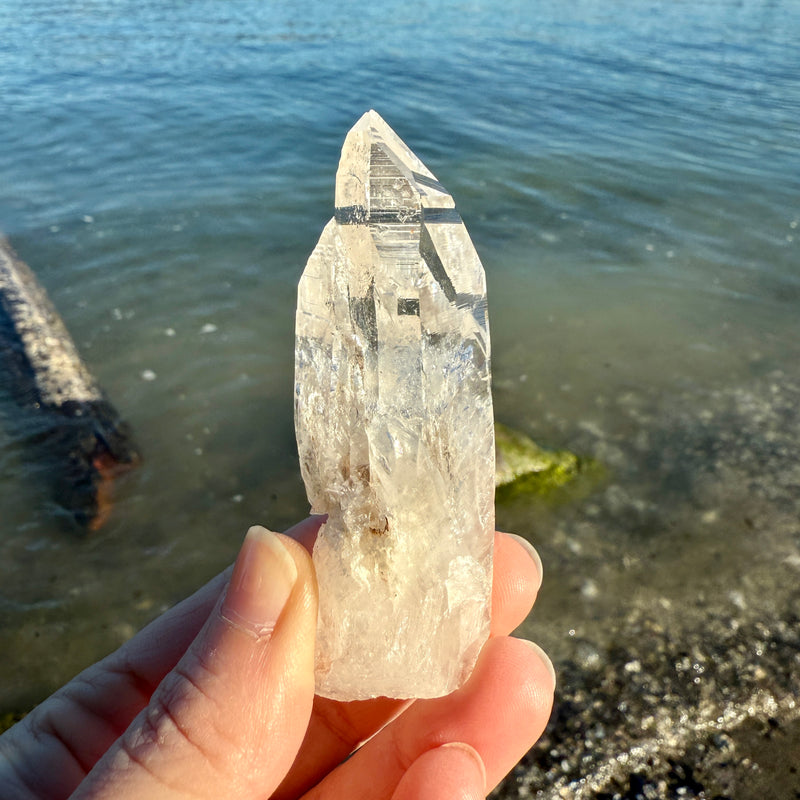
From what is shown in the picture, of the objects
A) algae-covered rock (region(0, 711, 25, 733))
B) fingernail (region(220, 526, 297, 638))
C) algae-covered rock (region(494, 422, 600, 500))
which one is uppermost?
fingernail (region(220, 526, 297, 638))

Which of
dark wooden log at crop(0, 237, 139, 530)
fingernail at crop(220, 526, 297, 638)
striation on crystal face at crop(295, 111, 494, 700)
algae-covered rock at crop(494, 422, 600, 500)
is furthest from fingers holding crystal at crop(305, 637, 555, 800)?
dark wooden log at crop(0, 237, 139, 530)

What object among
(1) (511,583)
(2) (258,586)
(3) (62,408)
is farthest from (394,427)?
(3) (62,408)

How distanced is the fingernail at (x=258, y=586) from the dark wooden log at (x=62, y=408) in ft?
8.31

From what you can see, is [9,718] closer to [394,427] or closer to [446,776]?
[446,776]

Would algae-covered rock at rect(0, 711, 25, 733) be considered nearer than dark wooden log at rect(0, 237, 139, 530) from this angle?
Yes

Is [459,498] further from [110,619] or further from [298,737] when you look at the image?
[110,619]

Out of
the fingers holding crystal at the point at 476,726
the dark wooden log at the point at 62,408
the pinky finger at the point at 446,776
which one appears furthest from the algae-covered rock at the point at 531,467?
the dark wooden log at the point at 62,408

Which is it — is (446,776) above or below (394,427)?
below

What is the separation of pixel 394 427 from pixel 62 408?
11.6 ft

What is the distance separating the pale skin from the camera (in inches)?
60.7

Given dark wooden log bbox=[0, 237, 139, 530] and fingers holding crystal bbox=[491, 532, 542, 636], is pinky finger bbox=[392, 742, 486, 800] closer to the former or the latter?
fingers holding crystal bbox=[491, 532, 542, 636]

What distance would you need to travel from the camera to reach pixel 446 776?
1801 millimetres

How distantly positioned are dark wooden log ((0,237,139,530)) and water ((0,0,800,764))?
0.12 meters

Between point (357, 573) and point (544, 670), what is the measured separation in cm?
75
